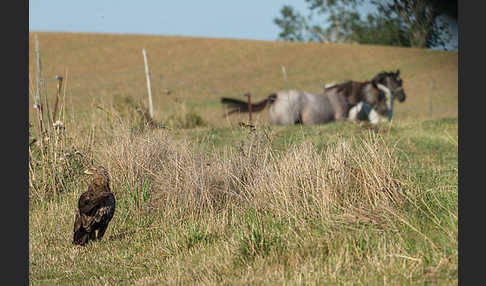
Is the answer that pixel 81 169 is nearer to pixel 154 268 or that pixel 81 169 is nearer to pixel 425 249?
pixel 154 268

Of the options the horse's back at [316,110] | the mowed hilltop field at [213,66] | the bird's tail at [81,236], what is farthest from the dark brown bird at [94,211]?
the mowed hilltop field at [213,66]

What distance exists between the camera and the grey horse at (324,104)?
15.9m

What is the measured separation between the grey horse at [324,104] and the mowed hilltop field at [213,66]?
10.6 meters

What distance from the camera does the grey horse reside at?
15883 millimetres

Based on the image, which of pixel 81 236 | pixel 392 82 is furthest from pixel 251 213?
pixel 392 82

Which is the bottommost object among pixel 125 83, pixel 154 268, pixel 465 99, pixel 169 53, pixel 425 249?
pixel 154 268

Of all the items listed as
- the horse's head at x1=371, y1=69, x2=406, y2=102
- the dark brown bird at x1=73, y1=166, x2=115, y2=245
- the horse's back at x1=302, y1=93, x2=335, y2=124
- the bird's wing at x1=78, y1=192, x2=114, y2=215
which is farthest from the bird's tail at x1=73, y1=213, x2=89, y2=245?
the horse's head at x1=371, y1=69, x2=406, y2=102

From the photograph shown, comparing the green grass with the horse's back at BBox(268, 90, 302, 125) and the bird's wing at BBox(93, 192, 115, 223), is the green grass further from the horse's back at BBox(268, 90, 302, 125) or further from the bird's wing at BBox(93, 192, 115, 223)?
the horse's back at BBox(268, 90, 302, 125)

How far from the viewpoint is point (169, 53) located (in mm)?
45812

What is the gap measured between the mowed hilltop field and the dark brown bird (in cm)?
2238

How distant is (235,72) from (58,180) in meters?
34.0

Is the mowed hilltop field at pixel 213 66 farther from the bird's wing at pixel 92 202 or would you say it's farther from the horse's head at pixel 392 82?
the bird's wing at pixel 92 202

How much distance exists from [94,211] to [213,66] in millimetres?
37713

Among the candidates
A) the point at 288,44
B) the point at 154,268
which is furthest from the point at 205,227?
the point at 288,44
